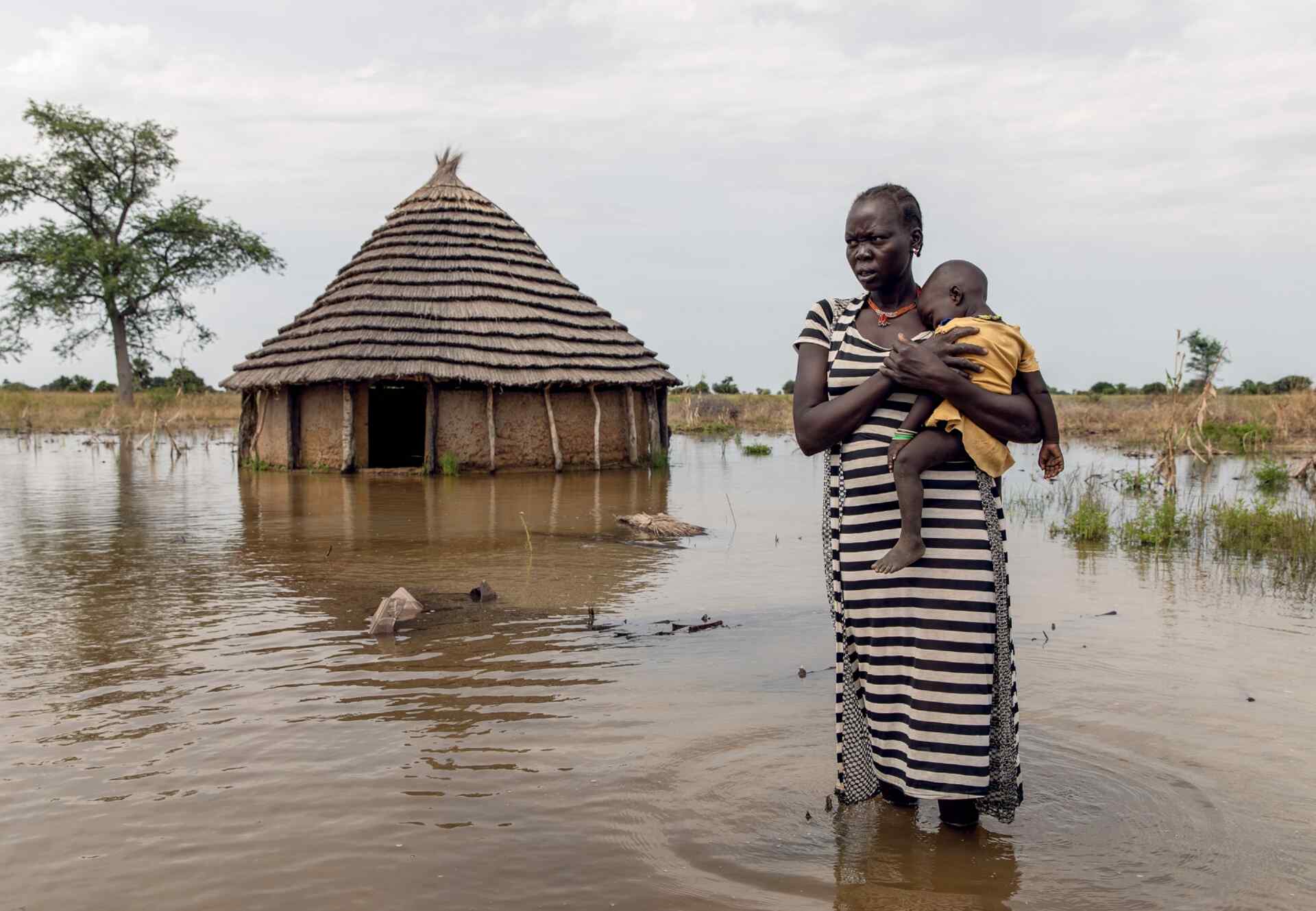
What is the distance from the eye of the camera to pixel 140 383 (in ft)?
119

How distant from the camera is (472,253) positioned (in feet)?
53.8

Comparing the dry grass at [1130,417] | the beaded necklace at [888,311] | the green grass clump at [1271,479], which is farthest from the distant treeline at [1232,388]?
the beaded necklace at [888,311]

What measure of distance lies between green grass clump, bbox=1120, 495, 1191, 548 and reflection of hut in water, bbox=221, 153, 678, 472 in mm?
8297

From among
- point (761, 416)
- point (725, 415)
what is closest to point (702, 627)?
point (725, 415)

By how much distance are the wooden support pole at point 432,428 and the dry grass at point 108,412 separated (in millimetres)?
12602

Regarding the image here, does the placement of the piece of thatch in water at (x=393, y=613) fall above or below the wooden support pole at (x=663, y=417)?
below

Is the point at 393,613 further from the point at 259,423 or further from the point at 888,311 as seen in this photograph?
the point at 259,423

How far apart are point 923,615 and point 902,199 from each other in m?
1.07

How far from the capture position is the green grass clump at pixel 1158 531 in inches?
328

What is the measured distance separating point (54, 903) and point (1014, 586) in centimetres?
554

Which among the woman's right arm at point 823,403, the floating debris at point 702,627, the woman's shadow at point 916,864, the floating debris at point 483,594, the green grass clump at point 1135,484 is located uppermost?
the woman's right arm at point 823,403

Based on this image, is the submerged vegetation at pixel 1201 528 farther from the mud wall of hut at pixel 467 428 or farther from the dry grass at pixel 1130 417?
the mud wall of hut at pixel 467 428

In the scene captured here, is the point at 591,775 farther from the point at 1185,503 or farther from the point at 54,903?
the point at 1185,503

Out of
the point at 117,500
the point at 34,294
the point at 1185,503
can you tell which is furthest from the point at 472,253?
the point at 34,294
